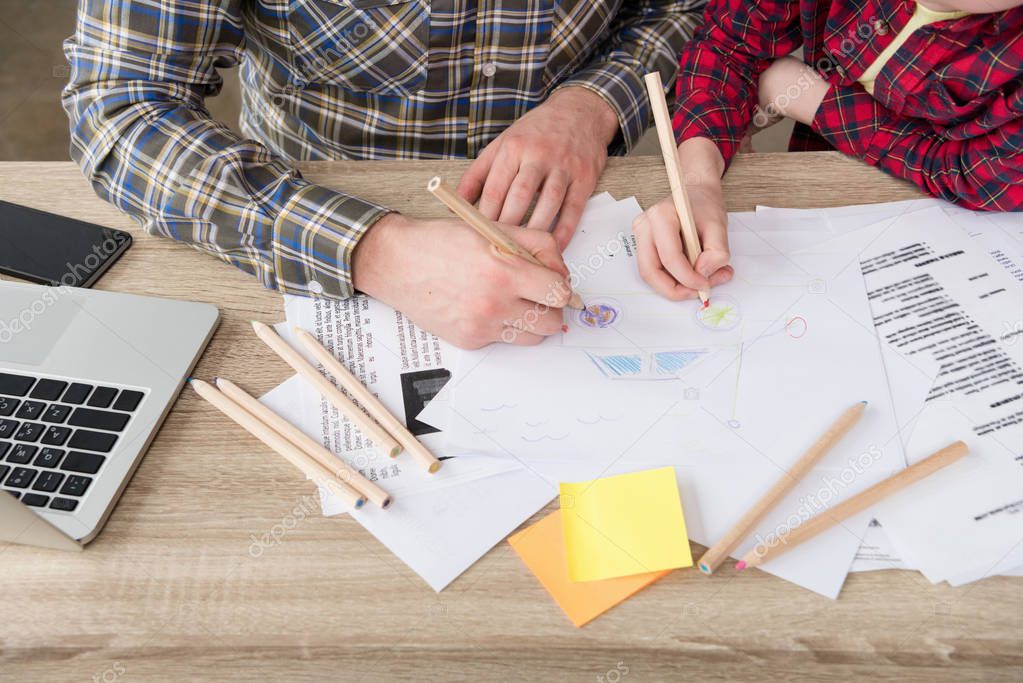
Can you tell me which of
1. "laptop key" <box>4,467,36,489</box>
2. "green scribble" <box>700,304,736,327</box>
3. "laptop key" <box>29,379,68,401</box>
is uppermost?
"green scribble" <box>700,304,736,327</box>

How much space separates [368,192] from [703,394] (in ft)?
1.33

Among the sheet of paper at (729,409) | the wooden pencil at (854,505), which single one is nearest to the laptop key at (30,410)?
the sheet of paper at (729,409)

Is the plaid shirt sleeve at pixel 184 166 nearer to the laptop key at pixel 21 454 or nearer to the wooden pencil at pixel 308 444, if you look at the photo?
the wooden pencil at pixel 308 444

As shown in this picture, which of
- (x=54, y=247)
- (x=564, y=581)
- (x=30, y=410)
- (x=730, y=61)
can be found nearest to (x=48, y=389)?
(x=30, y=410)

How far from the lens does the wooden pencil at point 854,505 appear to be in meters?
0.51

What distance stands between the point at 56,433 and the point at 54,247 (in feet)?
0.77

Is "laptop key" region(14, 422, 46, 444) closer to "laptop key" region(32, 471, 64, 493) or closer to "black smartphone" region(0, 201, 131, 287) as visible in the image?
"laptop key" region(32, 471, 64, 493)

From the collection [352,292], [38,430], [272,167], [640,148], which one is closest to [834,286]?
[352,292]

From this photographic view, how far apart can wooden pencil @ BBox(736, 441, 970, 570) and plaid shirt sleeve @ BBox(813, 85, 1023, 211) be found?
31 centimetres

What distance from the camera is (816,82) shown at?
2.87 feet

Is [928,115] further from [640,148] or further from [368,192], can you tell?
[640,148]


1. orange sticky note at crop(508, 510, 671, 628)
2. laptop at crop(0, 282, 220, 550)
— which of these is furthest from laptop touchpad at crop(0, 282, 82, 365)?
orange sticky note at crop(508, 510, 671, 628)

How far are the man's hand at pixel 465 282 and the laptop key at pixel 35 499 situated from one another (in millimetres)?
303

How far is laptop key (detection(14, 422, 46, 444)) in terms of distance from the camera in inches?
22.6
